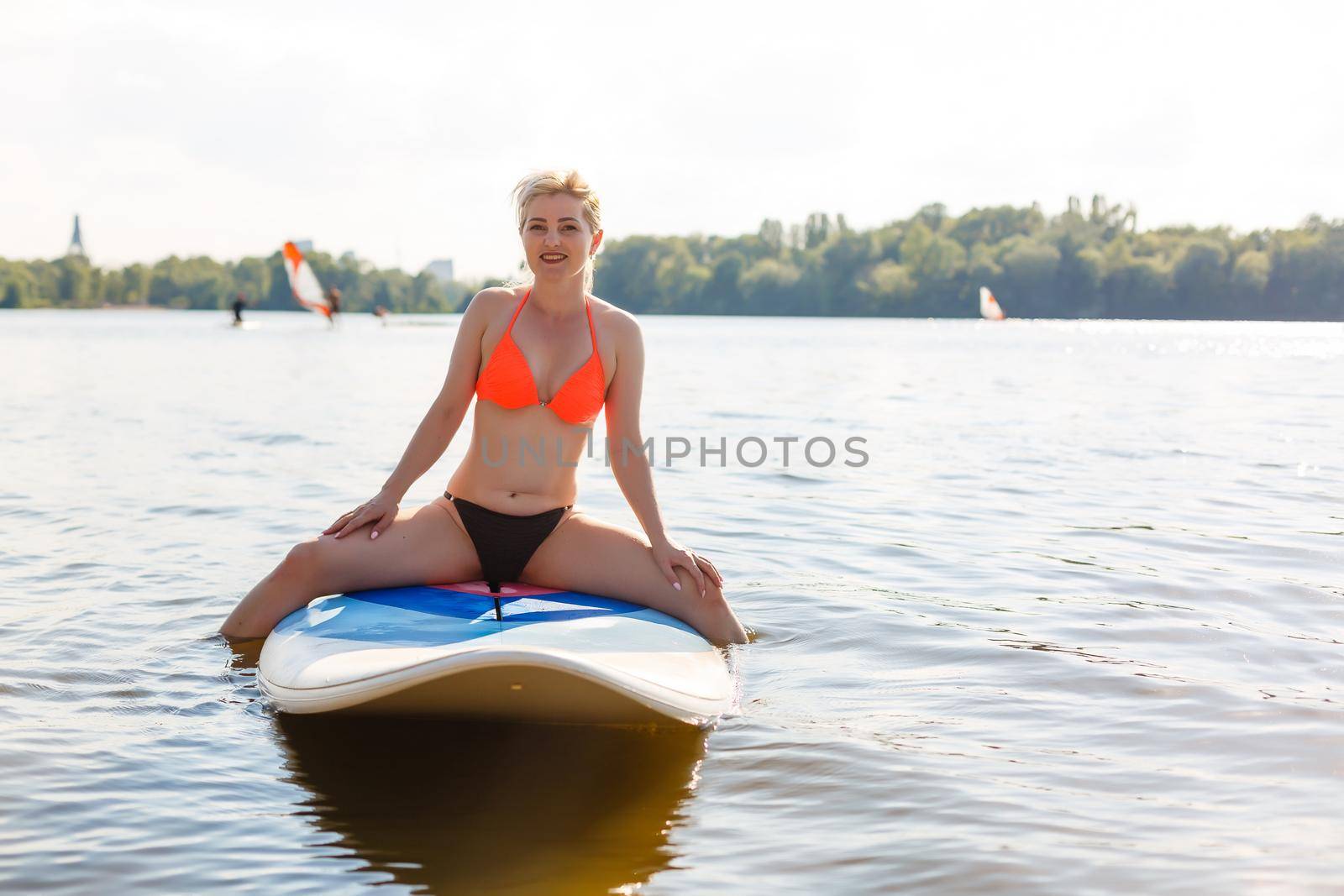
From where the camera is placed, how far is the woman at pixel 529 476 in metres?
4.24

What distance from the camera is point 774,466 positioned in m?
10.7

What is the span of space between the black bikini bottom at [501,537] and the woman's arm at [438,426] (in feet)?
0.74

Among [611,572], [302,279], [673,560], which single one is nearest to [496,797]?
[611,572]

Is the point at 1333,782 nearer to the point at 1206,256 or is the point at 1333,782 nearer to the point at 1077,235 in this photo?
the point at 1206,256

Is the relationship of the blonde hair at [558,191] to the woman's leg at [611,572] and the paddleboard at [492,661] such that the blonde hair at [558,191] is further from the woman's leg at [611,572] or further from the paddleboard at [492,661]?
the paddleboard at [492,661]

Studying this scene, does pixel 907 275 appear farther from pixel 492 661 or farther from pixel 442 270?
pixel 492 661

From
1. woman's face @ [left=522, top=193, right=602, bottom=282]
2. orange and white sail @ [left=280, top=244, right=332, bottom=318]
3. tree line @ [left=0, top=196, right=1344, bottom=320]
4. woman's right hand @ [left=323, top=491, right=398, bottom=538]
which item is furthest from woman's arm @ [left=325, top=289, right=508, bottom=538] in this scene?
tree line @ [left=0, top=196, right=1344, bottom=320]

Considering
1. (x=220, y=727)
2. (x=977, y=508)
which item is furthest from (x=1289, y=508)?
(x=220, y=727)

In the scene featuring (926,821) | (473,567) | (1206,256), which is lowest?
(926,821)

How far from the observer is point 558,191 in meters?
4.22

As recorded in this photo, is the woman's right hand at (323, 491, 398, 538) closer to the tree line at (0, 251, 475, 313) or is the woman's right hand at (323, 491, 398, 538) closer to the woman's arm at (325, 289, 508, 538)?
the woman's arm at (325, 289, 508, 538)

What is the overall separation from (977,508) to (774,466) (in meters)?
2.78

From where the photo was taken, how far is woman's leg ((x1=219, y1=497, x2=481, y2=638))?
4.22 metres

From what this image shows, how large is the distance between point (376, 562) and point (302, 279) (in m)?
34.4
